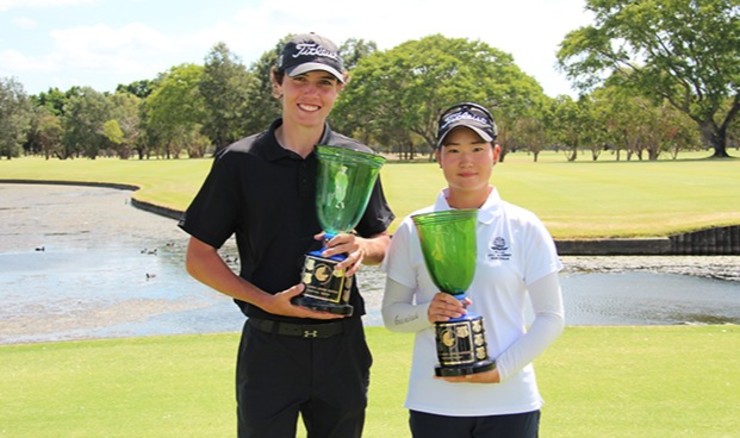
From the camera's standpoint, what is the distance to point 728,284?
43.8 feet

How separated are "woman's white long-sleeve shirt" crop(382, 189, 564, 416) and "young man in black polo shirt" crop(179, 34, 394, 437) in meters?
0.38

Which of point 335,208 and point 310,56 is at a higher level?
point 310,56

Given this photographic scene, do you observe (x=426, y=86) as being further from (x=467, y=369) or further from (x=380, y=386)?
(x=467, y=369)

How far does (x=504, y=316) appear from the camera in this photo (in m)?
2.69

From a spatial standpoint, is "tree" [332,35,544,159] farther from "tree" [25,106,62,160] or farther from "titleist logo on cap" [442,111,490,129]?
"titleist logo on cap" [442,111,490,129]

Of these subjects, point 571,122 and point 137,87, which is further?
point 137,87

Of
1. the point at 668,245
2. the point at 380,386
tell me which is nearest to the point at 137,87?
the point at 668,245

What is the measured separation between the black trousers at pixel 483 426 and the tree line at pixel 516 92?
126ft

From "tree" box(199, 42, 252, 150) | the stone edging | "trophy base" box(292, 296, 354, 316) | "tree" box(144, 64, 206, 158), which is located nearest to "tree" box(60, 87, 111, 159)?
"tree" box(144, 64, 206, 158)

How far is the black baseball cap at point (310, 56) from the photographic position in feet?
9.55

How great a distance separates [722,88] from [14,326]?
2178 inches

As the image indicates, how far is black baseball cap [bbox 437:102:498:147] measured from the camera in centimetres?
274

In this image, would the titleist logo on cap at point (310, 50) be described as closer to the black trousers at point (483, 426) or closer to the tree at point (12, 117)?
the black trousers at point (483, 426)

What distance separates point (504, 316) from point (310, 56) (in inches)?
45.1
